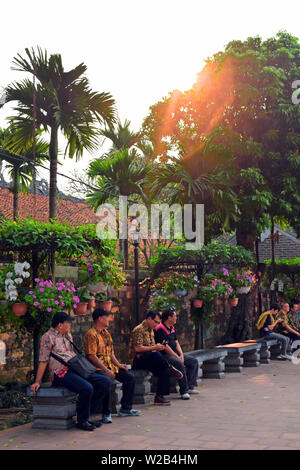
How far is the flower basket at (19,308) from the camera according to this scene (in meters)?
9.22

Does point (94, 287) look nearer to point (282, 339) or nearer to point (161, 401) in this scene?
point (161, 401)

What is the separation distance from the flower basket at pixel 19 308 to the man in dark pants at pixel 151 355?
1758 millimetres

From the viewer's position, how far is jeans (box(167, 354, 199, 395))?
33.1 feet

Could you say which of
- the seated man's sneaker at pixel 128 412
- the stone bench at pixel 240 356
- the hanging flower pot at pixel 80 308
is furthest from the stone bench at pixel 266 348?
the seated man's sneaker at pixel 128 412

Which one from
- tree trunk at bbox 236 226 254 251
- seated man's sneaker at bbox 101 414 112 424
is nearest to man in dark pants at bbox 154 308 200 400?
seated man's sneaker at bbox 101 414 112 424

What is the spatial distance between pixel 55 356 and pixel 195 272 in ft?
25.2

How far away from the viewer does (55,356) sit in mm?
7691

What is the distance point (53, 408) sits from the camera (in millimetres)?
7773

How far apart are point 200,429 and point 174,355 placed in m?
2.59

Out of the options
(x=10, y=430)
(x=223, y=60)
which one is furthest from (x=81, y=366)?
(x=223, y=60)

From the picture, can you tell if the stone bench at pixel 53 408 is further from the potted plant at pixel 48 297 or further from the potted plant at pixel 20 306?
the potted plant at pixel 20 306

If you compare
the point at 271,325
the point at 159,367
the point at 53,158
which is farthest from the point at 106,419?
the point at 271,325

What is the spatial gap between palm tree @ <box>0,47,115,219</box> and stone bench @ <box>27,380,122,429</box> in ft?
19.5
